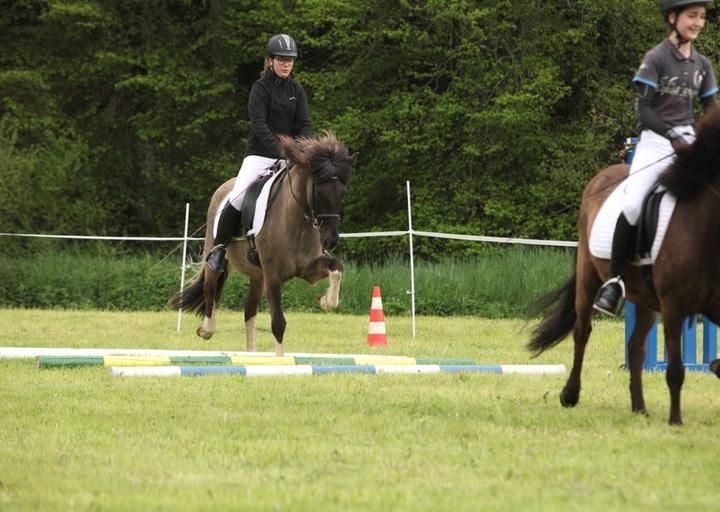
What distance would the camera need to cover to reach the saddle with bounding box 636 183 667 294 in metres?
7.71

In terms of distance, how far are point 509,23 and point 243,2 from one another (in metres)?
7.28

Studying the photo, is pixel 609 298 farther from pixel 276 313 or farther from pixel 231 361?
pixel 276 313

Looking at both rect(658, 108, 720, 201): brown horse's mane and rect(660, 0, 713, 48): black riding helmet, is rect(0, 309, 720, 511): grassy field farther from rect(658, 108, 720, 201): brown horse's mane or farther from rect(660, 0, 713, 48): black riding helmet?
rect(660, 0, 713, 48): black riding helmet

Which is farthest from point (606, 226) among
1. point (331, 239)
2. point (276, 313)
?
point (276, 313)

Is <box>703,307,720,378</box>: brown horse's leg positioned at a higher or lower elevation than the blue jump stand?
higher

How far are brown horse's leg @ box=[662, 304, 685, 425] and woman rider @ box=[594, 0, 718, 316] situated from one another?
43 centimetres

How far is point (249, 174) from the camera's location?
13016mm

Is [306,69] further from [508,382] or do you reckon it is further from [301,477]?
[301,477]

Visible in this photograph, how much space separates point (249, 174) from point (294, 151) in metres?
1.24

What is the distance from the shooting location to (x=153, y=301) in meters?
24.2

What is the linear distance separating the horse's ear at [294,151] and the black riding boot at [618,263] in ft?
14.7

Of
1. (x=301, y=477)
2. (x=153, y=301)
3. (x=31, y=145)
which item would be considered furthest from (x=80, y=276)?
(x=301, y=477)

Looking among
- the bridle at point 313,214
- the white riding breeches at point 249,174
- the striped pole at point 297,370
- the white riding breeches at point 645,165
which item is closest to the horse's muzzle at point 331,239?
the bridle at point 313,214

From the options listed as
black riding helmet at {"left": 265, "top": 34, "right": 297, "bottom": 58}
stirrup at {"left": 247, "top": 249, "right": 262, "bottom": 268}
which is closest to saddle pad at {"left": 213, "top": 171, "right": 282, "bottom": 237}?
stirrup at {"left": 247, "top": 249, "right": 262, "bottom": 268}
